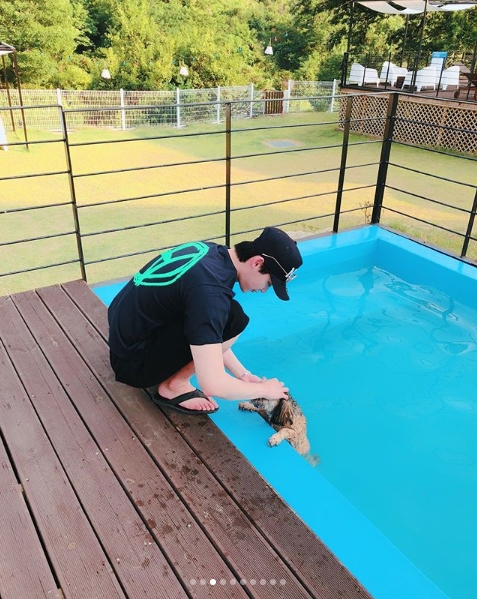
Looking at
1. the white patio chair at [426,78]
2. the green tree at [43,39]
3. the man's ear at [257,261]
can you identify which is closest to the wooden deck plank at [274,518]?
the man's ear at [257,261]

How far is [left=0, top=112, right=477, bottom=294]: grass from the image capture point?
4.91 m

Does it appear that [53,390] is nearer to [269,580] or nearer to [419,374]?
[269,580]

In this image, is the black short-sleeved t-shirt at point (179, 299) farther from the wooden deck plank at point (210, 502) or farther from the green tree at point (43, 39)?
the green tree at point (43, 39)

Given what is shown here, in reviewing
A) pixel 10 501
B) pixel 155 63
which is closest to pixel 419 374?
pixel 10 501

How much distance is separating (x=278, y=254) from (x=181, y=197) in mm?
5808

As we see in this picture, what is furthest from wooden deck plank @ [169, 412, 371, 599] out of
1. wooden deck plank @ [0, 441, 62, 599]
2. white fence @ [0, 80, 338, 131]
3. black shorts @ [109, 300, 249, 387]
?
white fence @ [0, 80, 338, 131]

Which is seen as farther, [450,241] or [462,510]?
[450,241]

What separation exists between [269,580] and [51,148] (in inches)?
422

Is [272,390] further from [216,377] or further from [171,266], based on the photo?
[171,266]

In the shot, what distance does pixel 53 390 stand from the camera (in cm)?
218

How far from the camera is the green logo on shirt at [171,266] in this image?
5.53 feet

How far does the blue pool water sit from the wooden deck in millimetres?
202

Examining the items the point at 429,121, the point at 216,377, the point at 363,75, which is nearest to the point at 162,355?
the point at 216,377

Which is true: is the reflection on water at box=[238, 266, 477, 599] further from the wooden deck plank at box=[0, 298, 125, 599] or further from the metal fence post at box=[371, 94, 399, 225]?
the wooden deck plank at box=[0, 298, 125, 599]
